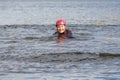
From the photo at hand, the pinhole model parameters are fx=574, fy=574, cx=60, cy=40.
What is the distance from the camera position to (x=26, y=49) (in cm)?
2027

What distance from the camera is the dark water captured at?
1473 cm

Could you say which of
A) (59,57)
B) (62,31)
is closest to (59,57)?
(59,57)

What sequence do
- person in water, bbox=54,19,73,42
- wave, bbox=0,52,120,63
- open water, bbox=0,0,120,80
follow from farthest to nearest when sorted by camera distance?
person in water, bbox=54,19,73,42 → wave, bbox=0,52,120,63 → open water, bbox=0,0,120,80

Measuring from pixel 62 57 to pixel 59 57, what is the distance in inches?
4.2

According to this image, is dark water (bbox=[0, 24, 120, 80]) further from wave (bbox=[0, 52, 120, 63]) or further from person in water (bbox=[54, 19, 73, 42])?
person in water (bbox=[54, 19, 73, 42])

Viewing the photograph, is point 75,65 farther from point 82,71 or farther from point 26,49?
point 26,49

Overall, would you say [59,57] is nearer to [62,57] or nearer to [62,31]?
[62,57]

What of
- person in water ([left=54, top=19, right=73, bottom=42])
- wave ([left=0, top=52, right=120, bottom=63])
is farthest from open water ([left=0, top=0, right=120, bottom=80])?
person in water ([left=54, top=19, right=73, bottom=42])

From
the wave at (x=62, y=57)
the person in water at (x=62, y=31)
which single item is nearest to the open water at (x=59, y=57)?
the wave at (x=62, y=57)

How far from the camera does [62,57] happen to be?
18.1 meters

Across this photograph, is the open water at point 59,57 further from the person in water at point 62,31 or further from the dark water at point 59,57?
the person in water at point 62,31

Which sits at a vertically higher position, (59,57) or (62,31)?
(62,31)

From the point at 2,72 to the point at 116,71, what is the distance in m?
2.99

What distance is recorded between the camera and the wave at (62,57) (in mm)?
17547
